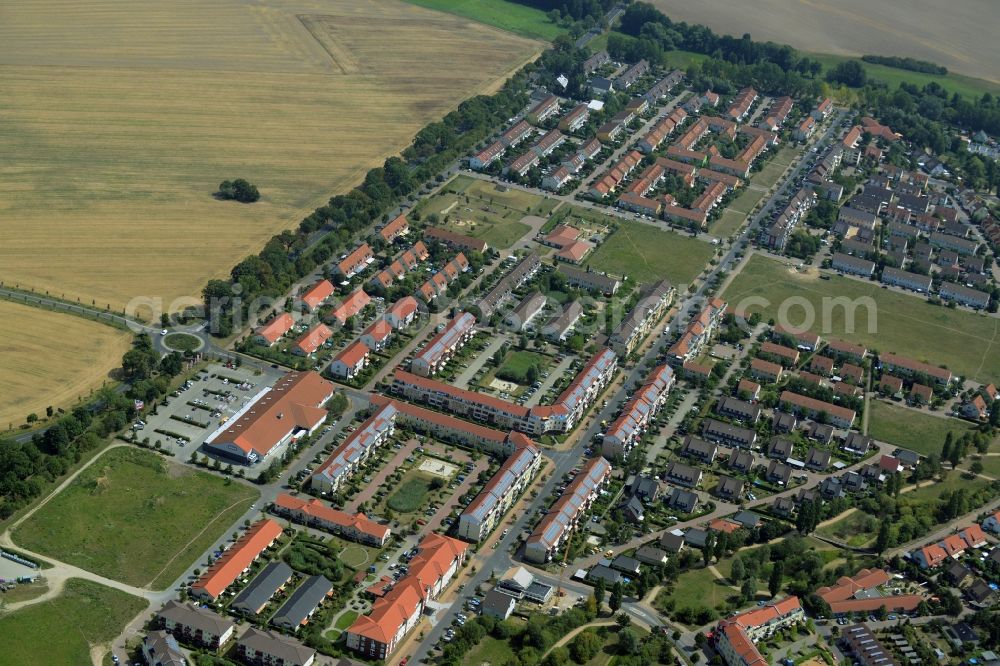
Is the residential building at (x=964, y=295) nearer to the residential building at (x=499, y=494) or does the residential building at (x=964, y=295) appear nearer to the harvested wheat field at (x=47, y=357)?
the residential building at (x=499, y=494)

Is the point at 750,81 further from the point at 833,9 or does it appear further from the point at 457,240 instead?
the point at 457,240

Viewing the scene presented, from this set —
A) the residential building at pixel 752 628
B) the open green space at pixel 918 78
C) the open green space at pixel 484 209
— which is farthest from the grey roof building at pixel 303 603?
the open green space at pixel 918 78

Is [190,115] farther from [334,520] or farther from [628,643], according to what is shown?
[628,643]

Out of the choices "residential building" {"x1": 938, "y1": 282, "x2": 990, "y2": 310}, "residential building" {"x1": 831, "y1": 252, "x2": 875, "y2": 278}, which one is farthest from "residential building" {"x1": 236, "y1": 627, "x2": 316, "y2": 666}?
"residential building" {"x1": 938, "y1": 282, "x2": 990, "y2": 310}

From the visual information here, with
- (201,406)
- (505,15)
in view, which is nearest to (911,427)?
(201,406)

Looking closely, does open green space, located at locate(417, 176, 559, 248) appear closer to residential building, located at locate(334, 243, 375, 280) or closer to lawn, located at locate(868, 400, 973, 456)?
residential building, located at locate(334, 243, 375, 280)

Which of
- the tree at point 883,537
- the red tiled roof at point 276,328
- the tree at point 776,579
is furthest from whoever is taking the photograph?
the red tiled roof at point 276,328
